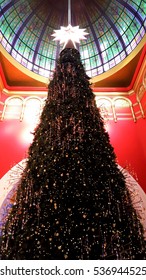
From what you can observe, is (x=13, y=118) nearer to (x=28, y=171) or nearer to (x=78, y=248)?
(x=28, y=171)

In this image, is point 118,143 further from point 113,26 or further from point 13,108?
point 113,26

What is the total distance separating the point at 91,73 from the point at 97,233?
8951 mm

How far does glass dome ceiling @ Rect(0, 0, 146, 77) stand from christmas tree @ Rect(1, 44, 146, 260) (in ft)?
24.0

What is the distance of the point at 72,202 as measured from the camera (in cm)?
230

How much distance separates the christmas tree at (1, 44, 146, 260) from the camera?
6.73 feet

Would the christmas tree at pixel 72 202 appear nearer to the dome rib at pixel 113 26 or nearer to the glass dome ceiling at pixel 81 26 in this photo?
the glass dome ceiling at pixel 81 26

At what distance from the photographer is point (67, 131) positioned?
118 inches

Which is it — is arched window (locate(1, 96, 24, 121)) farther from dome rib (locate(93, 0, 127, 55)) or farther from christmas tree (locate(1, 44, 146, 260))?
dome rib (locate(93, 0, 127, 55))

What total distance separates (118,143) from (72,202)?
5.17 meters

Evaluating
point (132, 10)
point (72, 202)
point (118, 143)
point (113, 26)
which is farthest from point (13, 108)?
point (132, 10)

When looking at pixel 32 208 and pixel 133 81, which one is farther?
pixel 133 81

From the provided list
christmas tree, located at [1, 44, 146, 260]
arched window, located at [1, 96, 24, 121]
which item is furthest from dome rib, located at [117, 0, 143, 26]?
christmas tree, located at [1, 44, 146, 260]

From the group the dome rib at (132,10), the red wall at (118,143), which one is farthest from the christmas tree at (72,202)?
the dome rib at (132,10)

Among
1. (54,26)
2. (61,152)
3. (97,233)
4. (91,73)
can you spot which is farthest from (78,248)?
(54,26)
